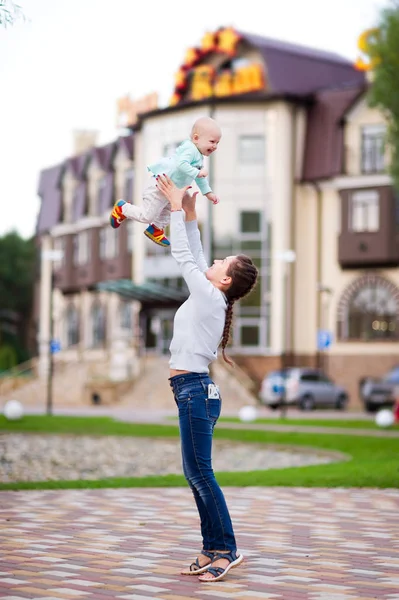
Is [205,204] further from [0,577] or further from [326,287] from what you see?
[0,577]

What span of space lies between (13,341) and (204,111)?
41709 mm

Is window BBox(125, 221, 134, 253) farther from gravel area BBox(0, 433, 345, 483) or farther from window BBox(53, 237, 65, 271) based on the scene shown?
gravel area BBox(0, 433, 345, 483)

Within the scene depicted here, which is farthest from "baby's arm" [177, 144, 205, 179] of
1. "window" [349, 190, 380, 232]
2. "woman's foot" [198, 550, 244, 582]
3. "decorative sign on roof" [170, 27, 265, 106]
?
"decorative sign on roof" [170, 27, 265, 106]

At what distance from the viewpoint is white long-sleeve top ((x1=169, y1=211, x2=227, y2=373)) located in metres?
7.15

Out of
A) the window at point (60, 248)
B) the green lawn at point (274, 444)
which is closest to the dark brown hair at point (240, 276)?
the green lawn at point (274, 444)

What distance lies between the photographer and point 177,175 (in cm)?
712

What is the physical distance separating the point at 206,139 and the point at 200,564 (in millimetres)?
2599

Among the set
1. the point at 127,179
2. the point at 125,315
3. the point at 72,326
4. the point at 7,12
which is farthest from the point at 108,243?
the point at 7,12

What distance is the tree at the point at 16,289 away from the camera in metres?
93.4

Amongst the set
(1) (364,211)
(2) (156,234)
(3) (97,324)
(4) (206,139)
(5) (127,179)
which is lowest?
(3) (97,324)

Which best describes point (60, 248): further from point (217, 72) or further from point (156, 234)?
point (156, 234)

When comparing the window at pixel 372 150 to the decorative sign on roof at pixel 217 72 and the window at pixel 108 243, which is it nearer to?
the decorative sign on roof at pixel 217 72

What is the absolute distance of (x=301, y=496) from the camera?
Result: 42.0ft

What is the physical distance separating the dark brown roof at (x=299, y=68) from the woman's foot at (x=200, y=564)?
48.0m
